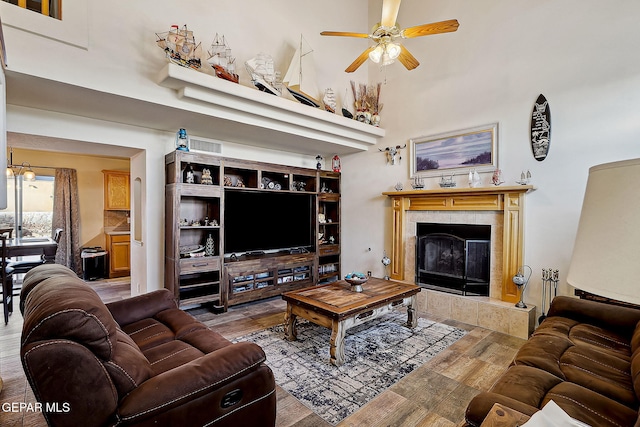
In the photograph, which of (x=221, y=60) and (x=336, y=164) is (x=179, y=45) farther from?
(x=336, y=164)

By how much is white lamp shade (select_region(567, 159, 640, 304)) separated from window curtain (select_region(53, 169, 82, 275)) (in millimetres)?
7782

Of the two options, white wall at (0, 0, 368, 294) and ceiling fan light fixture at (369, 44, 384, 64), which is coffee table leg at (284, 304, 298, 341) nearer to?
white wall at (0, 0, 368, 294)

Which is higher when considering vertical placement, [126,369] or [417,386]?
[126,369]

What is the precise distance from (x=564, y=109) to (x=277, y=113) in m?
3.35

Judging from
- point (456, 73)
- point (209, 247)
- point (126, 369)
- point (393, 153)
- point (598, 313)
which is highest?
point (456, 73)

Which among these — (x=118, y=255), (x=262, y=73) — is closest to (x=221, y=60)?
(x=262, y=73)

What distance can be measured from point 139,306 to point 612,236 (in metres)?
2.91

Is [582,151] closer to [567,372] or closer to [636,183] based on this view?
[567,372]

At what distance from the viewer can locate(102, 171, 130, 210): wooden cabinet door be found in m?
6.37

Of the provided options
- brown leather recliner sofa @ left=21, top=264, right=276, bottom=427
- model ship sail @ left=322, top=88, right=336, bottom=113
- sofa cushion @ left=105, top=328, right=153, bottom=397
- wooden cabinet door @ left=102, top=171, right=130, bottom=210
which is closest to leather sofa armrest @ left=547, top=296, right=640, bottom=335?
brown leather recliner sofa @ left=21, top=264, right=276, bottom=427

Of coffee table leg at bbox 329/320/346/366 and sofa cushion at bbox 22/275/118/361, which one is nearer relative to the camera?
→ sofa cushion at bbox 22/275/118/361

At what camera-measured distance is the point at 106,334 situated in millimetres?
→ 1280

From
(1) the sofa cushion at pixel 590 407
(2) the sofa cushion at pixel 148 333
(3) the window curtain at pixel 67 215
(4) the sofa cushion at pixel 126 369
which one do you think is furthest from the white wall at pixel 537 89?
(3) the window curtain at pixel 67 215

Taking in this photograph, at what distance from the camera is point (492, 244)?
12.7 ft
